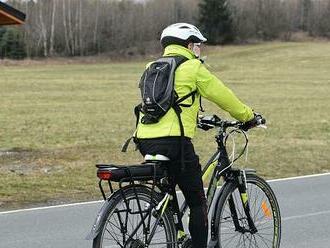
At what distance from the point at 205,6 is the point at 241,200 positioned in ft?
302

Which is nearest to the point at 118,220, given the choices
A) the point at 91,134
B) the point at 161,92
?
the point at 161,92

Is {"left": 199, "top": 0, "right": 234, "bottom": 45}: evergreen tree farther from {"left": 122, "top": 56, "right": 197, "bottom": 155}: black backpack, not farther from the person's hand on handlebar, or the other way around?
{"left": 122, "top": 56, "right": 197, "bottom": 155}: black backpack

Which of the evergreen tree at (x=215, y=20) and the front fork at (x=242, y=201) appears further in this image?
the evergreen tree at (x=215, y=20)

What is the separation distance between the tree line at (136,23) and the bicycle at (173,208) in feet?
282

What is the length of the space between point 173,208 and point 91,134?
14285 mm

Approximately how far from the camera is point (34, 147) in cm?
1655

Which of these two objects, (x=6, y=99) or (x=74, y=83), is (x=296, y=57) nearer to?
(x=74, y=83)

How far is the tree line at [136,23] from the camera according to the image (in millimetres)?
95188

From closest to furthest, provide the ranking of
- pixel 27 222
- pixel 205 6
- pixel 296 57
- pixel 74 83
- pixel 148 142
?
pixel 148 142 → pixel 27 222 → pixel 74 83 → pixel 296 57 → pixel 205 6

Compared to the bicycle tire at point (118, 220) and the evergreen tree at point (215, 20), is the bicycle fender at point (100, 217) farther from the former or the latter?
the evergreen tree at point (215, 20)

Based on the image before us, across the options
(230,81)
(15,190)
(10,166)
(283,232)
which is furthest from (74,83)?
(283,232)

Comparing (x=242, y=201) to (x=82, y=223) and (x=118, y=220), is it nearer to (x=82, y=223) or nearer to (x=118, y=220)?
(x=118, y=220)

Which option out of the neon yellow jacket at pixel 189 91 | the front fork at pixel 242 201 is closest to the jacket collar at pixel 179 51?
the neon yellow jacket at pixel 189 91

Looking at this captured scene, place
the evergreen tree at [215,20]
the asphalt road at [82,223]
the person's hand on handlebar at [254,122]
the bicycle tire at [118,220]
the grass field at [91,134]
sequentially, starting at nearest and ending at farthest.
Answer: the bicycle tire at [118,220] < the person's hand on handlebar at [254,122] < the asphalt road at [82,223] < the grass field at [91,134] < the evergreen tree at [215,20]
